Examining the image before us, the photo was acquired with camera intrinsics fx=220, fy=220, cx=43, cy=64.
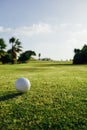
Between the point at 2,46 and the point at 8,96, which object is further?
the point at 2,46

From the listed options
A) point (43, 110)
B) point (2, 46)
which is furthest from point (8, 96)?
point (2, 46)

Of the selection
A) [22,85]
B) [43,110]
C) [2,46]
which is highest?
[2,46]

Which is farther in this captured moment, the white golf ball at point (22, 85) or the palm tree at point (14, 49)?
the palm tree at point (14, 49)

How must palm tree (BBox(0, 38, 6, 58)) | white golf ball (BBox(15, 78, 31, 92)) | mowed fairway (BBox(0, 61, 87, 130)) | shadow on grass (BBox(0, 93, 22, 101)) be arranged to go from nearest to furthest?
mowed fairway (BBox(0, 61, 87, 130)) → shadow on grass (BBox(0, 93, 22, 101)) → white golf ball (BBox(15, 78, 31, 92)) → palm tree (BBox(0, 38, 6, 58))

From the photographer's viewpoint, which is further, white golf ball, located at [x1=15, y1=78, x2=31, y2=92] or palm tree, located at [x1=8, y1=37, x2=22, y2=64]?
palm tree, located at [x1=8, y1=37, x2=22, y2=64]

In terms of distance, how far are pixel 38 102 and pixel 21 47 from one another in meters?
66.6

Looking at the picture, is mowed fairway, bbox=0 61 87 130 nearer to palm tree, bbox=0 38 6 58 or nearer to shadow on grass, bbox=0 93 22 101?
shadow on grass, bbox=0 93 22 101

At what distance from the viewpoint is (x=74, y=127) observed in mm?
8812

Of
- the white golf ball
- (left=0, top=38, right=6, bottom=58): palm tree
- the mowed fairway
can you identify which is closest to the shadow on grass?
the mowed fairway

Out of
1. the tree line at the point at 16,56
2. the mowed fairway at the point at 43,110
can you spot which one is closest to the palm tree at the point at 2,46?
the tree line at the point at 16,56

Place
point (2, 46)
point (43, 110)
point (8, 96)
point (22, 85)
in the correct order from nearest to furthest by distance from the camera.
Result: point (43, 110) < point (8, 96) < point (22, 85) < point (2, 46)

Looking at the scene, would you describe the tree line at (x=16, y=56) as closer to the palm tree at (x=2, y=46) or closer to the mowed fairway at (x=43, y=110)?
the palm tree at (x=2, y=46)

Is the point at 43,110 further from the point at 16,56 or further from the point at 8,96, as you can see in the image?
the point at 16,56

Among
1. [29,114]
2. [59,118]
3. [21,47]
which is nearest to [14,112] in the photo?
[29,114]
